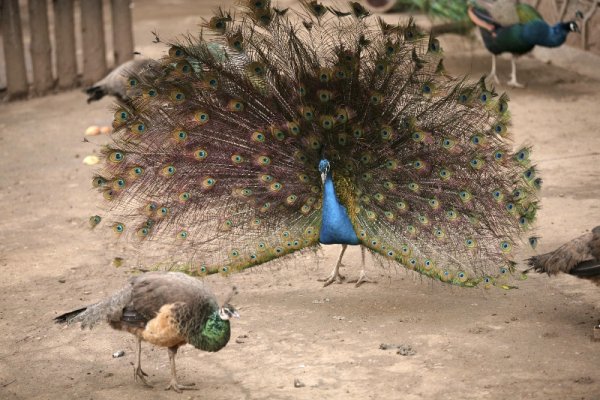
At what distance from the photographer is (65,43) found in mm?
14812

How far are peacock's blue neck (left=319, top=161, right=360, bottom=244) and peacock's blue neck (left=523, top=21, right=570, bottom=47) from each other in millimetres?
7275

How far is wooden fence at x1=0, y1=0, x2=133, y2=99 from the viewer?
14.4 metres

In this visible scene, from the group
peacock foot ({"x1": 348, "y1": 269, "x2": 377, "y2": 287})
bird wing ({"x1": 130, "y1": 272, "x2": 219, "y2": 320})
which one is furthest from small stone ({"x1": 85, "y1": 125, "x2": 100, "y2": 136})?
bird wing ({"x1": 130, "y1": 272, "x2": 219, "y2": 320})

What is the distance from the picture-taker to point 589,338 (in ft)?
21.6

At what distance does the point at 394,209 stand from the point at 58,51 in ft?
30.5

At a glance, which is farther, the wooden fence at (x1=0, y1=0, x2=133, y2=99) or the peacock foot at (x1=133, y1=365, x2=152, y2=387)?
the wooden fence at (x1=0, y1=0, x2=133, y2=99)

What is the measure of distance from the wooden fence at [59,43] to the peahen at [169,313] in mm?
9410

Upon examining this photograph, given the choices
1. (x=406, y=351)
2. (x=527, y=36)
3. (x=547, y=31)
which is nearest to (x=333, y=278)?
(x=406, y=351)

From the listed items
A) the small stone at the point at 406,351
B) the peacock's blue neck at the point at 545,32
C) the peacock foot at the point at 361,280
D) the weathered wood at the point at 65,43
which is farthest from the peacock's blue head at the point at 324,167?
the weathered wood at the point at 65,43

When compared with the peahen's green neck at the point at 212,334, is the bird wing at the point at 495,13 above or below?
above

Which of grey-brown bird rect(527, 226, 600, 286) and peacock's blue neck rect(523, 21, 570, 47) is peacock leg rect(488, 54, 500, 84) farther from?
grey-brown bird rect(527, 226, 600, 286)

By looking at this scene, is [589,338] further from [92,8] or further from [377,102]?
[92,8]

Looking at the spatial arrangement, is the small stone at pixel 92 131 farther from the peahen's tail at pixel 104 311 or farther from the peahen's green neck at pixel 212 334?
the peahen's green neck at pixel 212 334

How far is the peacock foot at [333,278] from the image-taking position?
316 inches
